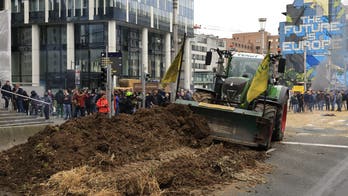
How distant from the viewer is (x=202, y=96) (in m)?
12.8

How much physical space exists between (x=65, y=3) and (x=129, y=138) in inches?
1662

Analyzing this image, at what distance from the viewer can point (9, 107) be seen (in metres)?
17.0

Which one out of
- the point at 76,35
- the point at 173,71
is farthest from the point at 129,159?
the point at 76,35

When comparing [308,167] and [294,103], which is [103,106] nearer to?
[308,167]

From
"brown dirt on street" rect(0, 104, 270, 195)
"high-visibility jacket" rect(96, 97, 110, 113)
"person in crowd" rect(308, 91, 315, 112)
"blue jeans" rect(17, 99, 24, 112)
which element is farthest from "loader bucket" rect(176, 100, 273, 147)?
"person in crowd" rect(308, 91, 315, 112)

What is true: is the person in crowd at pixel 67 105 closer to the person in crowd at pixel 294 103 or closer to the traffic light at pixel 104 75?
the traffic light at pixel 104 75

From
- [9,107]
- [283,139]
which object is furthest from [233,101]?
[9,107]

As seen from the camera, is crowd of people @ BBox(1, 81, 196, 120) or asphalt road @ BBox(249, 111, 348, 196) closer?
asphalt road @ BBox(249, 111, 348, 196)

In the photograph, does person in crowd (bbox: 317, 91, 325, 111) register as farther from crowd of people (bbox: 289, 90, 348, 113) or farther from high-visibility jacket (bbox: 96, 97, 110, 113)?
high-visibility jacket (bbox: 96, 97, 110, 113)

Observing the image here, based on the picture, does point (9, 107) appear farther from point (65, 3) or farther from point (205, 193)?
point (65, 3)

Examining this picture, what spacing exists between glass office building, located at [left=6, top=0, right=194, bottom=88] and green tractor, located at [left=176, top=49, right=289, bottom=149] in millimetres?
33000

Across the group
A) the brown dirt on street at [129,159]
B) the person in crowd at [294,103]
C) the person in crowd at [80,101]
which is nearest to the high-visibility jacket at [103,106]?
the brown dirt on street at [129,159]

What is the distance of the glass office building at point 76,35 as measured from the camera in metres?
47.9

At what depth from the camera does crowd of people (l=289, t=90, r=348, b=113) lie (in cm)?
3247
